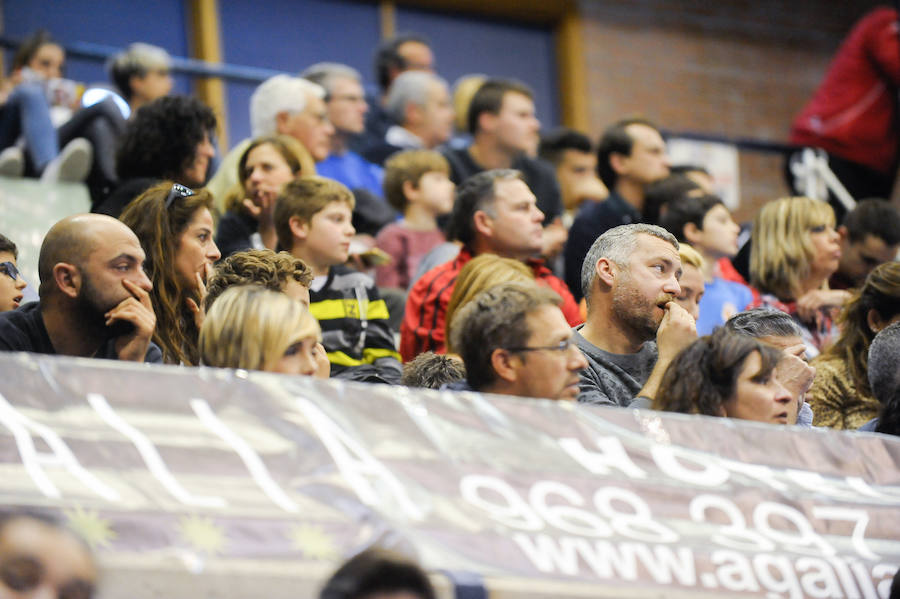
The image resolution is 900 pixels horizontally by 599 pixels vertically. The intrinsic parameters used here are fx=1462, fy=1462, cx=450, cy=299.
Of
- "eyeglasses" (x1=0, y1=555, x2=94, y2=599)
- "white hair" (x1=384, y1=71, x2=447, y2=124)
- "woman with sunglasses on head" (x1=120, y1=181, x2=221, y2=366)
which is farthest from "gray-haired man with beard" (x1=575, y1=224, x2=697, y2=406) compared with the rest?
"white hair" (x1=384, y1=71, x2=447, y2=124)

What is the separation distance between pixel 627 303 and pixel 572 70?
23.9 ft

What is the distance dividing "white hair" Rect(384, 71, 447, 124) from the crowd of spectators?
2cm

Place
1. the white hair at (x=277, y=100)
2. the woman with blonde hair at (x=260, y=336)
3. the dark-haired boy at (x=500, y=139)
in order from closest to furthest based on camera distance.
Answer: the woman with blonde hair at (x=260, y=336)
the white hair at (x=277, y=100)
the dark-haired boy at (x=500, y=139)

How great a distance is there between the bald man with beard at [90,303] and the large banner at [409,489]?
0.92 m

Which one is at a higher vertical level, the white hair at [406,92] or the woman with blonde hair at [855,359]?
the white hair at [406,92]

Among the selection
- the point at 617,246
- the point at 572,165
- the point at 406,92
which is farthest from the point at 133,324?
the point at 572,165

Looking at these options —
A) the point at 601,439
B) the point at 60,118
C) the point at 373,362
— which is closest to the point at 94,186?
the point at 60,118

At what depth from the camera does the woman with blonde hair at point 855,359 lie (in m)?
5.07

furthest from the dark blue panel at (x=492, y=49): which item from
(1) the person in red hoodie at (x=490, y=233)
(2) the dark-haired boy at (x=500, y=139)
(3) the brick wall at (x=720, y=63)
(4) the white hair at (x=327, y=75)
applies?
(1) the person in red hoodie at (x=490, y=233)

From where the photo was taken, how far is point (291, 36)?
1055 centimetres

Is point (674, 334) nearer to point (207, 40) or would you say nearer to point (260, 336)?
point (260, 336)

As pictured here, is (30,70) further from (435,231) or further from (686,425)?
(686,425)

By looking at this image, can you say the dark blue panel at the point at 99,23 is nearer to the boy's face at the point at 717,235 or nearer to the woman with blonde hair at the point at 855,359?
the boy's face at the point at 717,235

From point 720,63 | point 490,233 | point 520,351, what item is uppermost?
point 520,351
